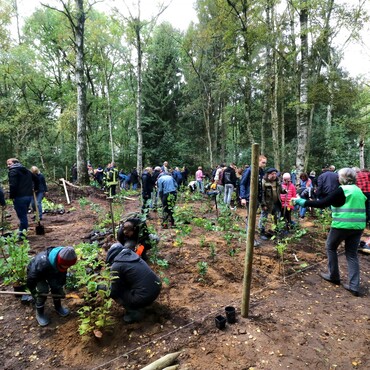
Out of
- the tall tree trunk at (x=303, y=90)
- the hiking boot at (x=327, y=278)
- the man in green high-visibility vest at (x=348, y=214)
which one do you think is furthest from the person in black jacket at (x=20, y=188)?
the tall tree trunk at (x=303, y=90)

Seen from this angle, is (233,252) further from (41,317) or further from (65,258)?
(41,317)

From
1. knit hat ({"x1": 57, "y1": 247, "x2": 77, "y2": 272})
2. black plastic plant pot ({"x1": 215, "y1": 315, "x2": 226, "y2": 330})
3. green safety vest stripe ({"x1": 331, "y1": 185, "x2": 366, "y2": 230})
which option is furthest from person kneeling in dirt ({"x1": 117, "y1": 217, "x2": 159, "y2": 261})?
green safety vest stripe ({"x1": 331, "y1": 185, "x2": 366, "y2": 230})

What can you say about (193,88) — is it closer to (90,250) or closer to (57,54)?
(57,54)

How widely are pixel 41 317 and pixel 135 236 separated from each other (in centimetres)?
162

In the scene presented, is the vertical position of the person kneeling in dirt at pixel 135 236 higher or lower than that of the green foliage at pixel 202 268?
higher

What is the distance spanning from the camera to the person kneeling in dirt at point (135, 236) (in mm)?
4020

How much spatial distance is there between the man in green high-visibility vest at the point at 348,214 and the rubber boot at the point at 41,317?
150 inches

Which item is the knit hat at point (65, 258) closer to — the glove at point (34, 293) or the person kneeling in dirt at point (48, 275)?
the person kneeling in dirt at point (48, 275)

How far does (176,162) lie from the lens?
21766mm

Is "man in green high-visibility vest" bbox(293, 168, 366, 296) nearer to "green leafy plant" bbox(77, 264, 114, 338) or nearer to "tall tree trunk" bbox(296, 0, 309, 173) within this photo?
"green leafy plant" bbox(77, 264, 114, 338)

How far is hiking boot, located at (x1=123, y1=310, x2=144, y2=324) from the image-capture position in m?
3.17

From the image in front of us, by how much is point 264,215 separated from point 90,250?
397 cm

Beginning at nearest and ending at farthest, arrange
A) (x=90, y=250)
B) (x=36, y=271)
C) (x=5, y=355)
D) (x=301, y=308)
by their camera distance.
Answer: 1. (x=5, y=355)
2. (x=36, y=271)
3. (x=301, y=308)
4. (x=90, y=250)


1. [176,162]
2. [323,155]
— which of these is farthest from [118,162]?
[323,155]
